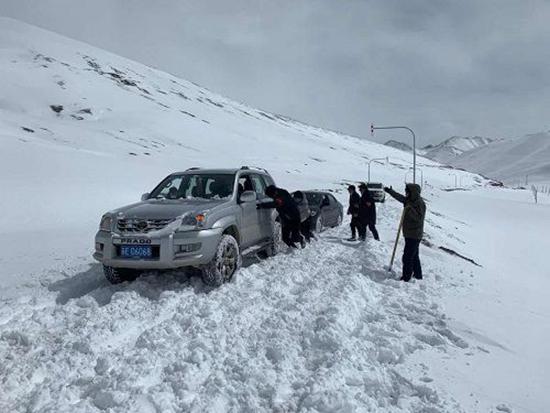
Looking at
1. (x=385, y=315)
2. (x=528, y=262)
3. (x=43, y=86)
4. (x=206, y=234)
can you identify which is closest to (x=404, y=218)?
(x=385, y=315)

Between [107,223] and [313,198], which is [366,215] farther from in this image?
[107,223]

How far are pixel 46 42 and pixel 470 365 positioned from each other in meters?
148

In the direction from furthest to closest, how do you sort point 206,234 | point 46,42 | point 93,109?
1. point 46,42
2. point 93,109
3. point 206,234

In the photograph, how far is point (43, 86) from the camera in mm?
81312

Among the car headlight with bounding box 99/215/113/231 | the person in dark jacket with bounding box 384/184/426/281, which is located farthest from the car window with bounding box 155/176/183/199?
the person in dark jacket with bounding box 384/184/426/281

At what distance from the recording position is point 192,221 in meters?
7.25

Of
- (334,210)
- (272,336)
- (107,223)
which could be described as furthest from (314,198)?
(272,336)

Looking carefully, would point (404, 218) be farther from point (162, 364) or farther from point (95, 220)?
point (95, 220)

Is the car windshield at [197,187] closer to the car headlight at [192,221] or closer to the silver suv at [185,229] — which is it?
the silver suv at [185,229]

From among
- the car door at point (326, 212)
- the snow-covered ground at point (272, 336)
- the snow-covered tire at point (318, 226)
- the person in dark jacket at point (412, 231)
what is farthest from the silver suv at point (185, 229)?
the car door at point (326, 212)

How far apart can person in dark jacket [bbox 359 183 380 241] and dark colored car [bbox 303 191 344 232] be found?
6.09 feet

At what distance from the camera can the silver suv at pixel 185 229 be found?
23.1 feet

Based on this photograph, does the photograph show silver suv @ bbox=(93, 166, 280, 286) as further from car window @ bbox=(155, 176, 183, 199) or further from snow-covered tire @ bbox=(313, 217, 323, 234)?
snow-covered tire @ bbox=(313, 217, 323, 234)

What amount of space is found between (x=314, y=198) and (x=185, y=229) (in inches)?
378
